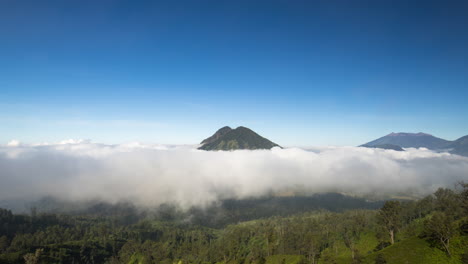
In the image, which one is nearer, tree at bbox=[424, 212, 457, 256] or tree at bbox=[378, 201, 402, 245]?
tree at bbox=[424, 212, 457, 256]

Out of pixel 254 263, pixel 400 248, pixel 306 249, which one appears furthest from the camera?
pixel 306 249

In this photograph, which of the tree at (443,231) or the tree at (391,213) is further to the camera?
the tree at (391,213)

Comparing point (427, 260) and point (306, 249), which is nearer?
point (427, 260)

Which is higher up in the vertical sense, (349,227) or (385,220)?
(385,220)

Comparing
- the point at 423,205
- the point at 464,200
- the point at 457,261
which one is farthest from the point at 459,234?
the point at 423,205

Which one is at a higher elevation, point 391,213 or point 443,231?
point 443,231

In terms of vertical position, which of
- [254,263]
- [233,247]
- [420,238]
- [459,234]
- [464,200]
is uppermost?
[464,200]

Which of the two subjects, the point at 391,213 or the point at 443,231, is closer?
the point at 443,231

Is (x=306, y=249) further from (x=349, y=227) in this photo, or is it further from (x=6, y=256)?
(x=6, y=256)

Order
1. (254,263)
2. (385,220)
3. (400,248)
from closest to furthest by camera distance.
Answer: (400,248), (385,220), (254,263)
